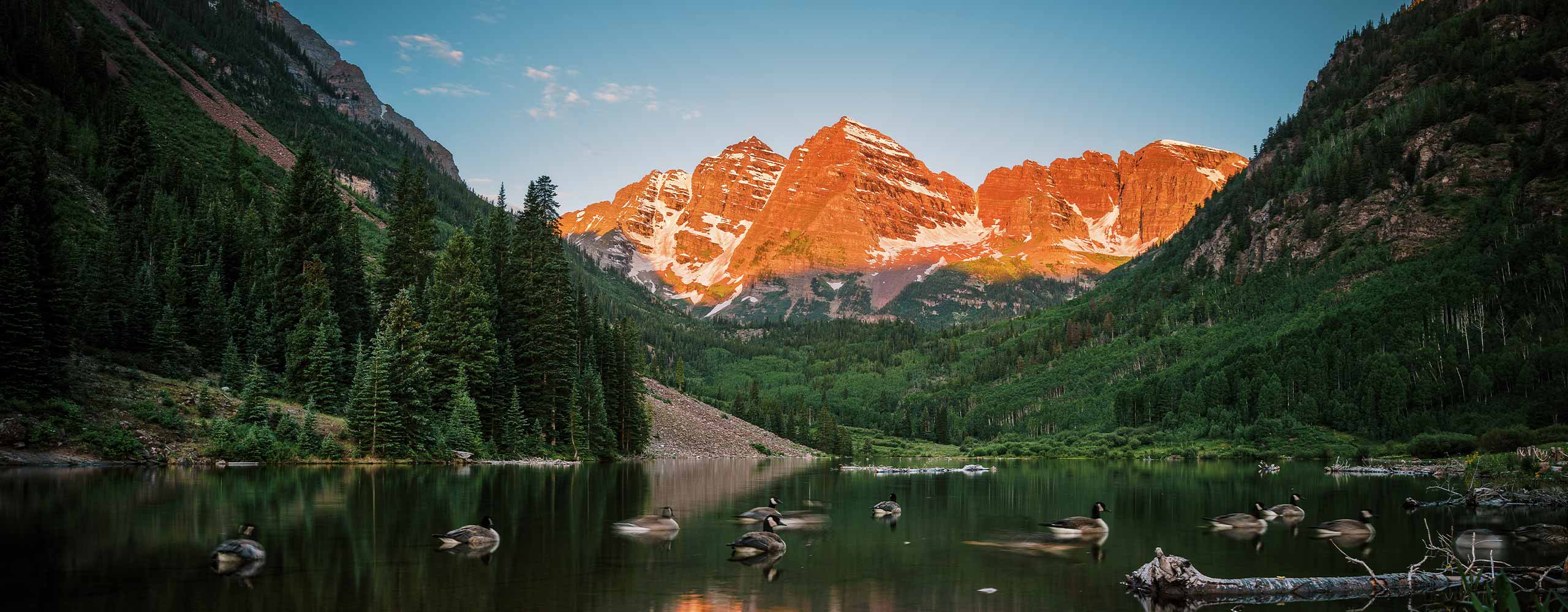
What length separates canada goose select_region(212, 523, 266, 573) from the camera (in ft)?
64.8

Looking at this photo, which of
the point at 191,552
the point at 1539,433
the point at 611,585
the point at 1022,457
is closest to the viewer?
the point at 611,585

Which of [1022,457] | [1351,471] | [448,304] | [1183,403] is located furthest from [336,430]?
[1183,403]

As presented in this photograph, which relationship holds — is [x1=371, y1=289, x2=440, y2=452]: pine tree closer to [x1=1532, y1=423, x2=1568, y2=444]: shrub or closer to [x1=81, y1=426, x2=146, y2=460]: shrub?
[x1=81, y1=426, x2=146, y2=460]: shrub

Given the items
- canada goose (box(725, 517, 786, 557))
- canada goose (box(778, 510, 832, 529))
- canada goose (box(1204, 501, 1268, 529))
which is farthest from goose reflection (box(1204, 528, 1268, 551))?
canada goose (box(725, 517, 786, 557))

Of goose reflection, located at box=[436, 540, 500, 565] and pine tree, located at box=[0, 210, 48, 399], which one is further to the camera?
pine tree, located at box=[0, 210, 48, 399]

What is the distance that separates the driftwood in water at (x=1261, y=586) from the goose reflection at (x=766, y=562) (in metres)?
8.56

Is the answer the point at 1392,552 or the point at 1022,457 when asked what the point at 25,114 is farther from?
the point at 1022,457

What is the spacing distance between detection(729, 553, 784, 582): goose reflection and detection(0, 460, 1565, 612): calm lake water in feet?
0.40

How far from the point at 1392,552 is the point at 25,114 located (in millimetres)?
129251

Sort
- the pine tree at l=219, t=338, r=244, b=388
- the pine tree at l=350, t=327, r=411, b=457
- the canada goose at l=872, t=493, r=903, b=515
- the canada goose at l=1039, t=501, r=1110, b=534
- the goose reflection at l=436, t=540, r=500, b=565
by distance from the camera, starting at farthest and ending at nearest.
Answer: the pine tree at l=219, t=338, r=244, b=388, the pine tree at l=350, t=327, r=411, b=457, the canada goose at l=872, t=493, r=903, b=515, the canada goose at l=1039, t=501, r=1110, b=534, the goose reflection at l=436, t=540, r=500, b=565

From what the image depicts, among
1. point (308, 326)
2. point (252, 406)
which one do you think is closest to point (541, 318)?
point (308, 326)

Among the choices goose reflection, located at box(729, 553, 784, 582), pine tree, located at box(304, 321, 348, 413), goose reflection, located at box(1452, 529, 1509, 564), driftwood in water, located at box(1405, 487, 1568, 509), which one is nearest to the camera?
goose reflection, located at box(729, 553, 784, 582)

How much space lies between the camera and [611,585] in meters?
18.9

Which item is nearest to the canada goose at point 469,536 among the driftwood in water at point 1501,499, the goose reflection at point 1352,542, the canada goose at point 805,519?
the canada goose at point 805,519
